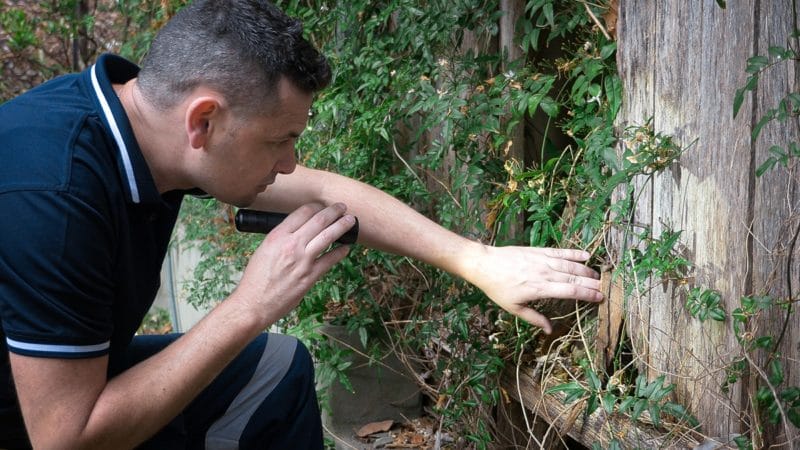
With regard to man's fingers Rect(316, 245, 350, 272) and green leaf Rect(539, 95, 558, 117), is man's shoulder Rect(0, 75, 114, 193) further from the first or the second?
green leaf Rect(539, 95, 558, 117)

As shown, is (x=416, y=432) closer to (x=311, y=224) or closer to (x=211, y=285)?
(x=211, y=285)

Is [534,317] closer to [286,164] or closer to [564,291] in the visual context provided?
[564,291]

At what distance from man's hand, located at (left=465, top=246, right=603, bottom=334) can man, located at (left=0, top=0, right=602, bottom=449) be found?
0.57 metres

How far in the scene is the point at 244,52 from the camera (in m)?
2.18

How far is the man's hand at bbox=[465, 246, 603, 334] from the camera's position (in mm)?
2695

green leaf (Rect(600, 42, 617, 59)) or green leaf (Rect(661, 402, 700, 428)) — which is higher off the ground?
green leaf (Rect(600, 42, 617, 59))

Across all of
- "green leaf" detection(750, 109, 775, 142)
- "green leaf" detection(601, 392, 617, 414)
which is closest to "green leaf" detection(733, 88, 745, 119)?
"green leaf" detection(750, 109, 775, 142)

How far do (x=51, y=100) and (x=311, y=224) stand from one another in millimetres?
683

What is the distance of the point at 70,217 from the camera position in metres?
2.03

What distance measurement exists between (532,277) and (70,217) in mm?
1279

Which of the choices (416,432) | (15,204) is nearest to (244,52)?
(15,204)

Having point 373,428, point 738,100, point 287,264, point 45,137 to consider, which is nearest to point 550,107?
point 738,100

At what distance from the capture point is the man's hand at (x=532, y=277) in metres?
2.70

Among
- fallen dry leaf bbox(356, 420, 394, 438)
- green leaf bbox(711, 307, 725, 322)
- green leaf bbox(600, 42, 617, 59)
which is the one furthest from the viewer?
fallen dry leaf bbox(356, 420, 394, 438)
